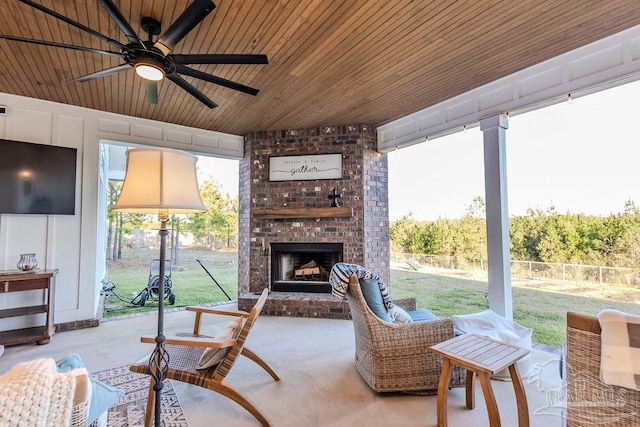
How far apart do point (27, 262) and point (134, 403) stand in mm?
2294

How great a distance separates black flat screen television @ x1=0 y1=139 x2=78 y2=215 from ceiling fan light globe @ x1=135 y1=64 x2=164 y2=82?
2259mm

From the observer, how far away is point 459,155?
4367 millimetres

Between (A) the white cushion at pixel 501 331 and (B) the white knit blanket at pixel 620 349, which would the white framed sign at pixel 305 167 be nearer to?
(A) the white cushion at pixel 501 331

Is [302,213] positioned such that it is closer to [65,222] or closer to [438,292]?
[438,292]

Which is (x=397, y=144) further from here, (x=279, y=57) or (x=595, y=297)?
(x=595, y=297)

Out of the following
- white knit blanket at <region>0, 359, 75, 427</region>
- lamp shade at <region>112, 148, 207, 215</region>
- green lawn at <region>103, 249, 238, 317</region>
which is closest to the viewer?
white knit blanket at <region>0, 359, 75, 427</region>

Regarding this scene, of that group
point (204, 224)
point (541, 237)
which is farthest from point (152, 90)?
point (204, 224)

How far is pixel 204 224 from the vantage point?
26.6ft

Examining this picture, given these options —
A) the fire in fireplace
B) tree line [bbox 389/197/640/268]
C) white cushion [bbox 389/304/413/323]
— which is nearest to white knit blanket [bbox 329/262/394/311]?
white cushion [bbox 389/304/413/323]

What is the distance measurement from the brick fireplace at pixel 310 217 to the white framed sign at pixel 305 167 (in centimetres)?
6

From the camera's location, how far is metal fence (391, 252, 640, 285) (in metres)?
3.11

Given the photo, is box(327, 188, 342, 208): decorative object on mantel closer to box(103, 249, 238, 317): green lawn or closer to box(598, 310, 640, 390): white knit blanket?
box(103, 249, 238, 317): green lawn

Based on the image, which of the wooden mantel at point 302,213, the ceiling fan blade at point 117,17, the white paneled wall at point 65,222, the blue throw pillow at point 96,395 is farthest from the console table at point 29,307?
the ceiling fan blade at point 117,17

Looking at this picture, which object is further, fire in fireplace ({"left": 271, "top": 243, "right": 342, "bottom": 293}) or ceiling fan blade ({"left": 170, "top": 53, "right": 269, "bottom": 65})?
fire in fireplace ({"left": 271, "top": 243, "right": 342, "bottom": 293})
